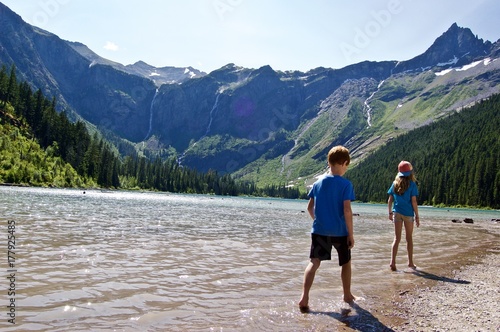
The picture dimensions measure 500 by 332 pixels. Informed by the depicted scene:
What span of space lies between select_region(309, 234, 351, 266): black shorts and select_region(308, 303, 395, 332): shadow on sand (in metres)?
1.10

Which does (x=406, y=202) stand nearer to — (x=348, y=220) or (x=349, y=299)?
(x=349, y=299)

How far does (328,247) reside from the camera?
8.83 metres

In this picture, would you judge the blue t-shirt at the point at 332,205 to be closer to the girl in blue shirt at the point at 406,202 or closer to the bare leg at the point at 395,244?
the bare leg at the point at 395,244

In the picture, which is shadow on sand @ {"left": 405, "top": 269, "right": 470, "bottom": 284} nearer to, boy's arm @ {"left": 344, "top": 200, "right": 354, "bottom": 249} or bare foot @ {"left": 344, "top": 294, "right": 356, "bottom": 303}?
bare foot @ {"left": 344, "top": 294, "right": 356, "bottom": 303}

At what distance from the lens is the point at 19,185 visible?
3167 inches

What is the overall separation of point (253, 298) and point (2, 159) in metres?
93.7

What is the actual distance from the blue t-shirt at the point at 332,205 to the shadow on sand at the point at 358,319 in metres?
1.77

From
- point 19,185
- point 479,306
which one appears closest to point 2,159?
point 19,185

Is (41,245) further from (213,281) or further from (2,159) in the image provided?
(2,159)

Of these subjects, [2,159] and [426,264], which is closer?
[426,264]

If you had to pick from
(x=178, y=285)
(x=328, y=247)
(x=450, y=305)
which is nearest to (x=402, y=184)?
(x=450, y=305)

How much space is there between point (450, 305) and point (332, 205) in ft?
13.1

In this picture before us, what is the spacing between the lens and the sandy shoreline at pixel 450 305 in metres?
7.57

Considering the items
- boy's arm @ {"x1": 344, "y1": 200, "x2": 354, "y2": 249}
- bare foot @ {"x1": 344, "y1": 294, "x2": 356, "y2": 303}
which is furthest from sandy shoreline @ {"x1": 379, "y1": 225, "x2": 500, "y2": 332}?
boy's arm @ {"x1": 344, "y1": 200, "x2": 354, "y2": 249}
